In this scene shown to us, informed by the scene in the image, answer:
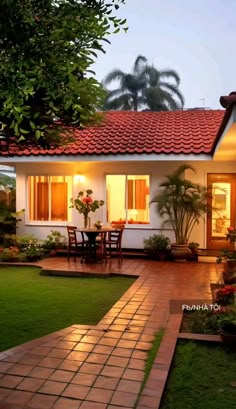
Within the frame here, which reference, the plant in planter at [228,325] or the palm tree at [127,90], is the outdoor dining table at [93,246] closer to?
the plant in planter at [228,325]

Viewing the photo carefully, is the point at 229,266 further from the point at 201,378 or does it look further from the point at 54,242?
the point at 54,242

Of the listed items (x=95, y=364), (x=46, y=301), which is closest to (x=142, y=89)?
(x=46, y=301)

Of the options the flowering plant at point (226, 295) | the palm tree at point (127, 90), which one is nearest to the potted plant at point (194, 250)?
the flowering plant at point (226, 295)

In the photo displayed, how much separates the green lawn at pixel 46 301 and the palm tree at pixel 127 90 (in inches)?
915

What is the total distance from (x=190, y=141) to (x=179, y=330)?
7.82m

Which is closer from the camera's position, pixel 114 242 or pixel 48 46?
pixel 48 46

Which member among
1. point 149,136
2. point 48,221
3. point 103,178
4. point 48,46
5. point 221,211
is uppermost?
point 149,136

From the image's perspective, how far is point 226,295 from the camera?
5.74 meters

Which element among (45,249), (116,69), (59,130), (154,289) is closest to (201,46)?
(116,69)

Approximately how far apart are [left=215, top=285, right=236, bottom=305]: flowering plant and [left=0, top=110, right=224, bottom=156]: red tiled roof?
20.7 feet

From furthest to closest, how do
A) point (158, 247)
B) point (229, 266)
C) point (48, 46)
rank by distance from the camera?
1. point (158, 247)
2. point (229, 266)
3. point (48, 46)

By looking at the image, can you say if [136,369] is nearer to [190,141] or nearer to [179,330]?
[179,330]

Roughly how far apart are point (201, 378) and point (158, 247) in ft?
25.3

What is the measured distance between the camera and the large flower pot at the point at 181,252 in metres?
11.4
